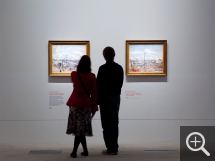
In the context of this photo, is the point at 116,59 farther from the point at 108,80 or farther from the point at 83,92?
the point at 83,92

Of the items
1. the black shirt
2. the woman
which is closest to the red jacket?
the woman

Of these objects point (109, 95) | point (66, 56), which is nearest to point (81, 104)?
point (109, 95)

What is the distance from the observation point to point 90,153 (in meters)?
7.82

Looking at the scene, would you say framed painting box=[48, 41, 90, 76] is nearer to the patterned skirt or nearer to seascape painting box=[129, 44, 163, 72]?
Result: seascape painting box=[129, 44, 163, 72]

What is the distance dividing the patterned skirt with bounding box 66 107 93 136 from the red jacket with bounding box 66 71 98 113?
0.09m

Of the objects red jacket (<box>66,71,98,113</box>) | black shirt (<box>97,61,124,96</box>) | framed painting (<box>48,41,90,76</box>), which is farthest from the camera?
framed painting (<box>48,41,90,76</box>)

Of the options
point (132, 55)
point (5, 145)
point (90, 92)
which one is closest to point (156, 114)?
point (132, 55)

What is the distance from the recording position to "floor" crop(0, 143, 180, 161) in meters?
7.32

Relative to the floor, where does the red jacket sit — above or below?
above

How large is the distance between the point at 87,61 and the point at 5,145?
264 cm

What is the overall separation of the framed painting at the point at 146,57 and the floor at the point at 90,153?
1.44 meters

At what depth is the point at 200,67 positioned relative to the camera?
901 centimetres

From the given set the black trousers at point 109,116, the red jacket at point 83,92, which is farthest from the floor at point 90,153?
the red jacket at point 83,92

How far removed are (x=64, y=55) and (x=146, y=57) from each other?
1.62 m
